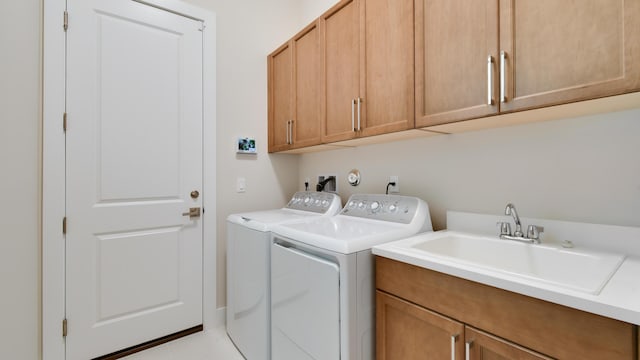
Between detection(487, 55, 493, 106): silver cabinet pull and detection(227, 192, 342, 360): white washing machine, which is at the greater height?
detection(487, 55, 493, 106): silver cabinet pull

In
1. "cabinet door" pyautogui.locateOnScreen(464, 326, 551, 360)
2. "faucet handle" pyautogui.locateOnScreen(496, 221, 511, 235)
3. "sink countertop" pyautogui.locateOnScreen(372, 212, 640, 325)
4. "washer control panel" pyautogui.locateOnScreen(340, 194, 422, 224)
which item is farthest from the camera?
"washer control panel" pyautogui.locateOnScreen(340, 194, 422, 224)

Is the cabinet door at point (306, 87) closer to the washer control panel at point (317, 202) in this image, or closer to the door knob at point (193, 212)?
the washer control panel at point (317, 202)

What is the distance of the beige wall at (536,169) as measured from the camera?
106 centimetres

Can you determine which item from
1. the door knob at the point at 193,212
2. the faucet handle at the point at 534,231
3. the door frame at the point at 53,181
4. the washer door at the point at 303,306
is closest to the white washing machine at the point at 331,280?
the washer door at the point at 303,306

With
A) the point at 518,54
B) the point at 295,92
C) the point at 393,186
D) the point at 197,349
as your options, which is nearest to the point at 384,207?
the point at 393,186

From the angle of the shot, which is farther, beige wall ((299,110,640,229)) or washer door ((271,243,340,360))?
washer door ((271,243,340,360))

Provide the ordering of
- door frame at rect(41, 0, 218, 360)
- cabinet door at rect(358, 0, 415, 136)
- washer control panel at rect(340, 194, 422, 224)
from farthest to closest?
door frame at rect(41, 0, 218, 360)
washer control panel at rect(340, 194, 422, 224)
cabinet door at rect(358, 0, 415, 136)

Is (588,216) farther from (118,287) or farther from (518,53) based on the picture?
(118,287)

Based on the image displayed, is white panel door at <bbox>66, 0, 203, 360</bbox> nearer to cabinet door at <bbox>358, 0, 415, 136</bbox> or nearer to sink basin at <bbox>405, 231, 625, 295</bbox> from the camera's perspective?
cabinet door at <bbox>358, 0, 415, 136</bbox>

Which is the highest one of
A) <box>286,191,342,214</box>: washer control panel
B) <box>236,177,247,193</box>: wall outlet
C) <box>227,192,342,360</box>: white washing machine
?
<box>236,177,247,193</box>: wall outlet

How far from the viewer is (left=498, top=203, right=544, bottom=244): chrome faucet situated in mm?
1193

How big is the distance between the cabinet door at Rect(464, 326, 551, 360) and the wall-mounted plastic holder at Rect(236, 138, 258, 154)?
1944mm

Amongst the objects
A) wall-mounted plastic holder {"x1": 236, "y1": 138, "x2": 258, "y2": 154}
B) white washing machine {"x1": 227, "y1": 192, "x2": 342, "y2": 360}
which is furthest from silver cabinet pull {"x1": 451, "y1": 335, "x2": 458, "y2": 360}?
wall-mounted plastic holder {"x1": 236, "y1": 138, "x2": 258, "y2": 154}

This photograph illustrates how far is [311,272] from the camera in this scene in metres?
1.28
